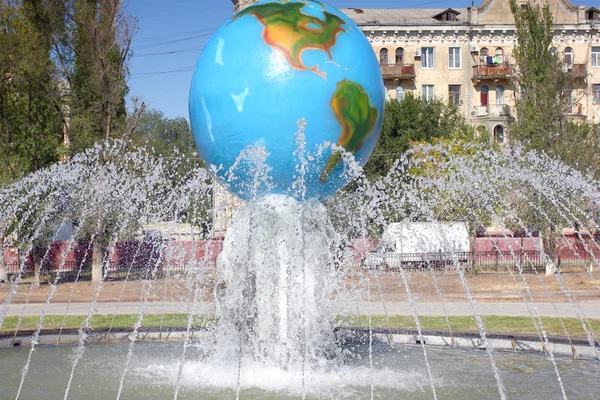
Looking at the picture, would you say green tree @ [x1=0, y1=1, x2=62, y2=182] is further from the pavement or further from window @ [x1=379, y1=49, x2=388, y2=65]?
window @ [x1=379, y1=49, x2=388, y2=65]

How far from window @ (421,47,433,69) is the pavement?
1320 inches

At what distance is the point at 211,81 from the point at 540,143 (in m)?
25.9

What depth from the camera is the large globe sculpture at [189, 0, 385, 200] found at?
9.27 meters

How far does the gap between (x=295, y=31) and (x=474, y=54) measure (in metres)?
44.5

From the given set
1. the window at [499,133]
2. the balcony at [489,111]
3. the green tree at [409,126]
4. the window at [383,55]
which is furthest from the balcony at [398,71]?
the window at [499,133]

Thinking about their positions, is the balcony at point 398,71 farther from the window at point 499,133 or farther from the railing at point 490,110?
the window at point 499,133

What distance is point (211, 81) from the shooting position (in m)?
9.63

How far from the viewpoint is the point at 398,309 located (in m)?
17.8

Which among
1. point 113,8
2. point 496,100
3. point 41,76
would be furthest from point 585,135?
point 41,76

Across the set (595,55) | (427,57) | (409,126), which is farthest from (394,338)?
(595,55)

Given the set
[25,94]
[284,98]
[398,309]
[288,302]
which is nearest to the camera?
[284,98]

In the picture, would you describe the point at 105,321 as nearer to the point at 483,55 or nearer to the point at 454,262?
the point at 454,262

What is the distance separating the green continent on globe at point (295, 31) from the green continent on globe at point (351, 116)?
33 cm

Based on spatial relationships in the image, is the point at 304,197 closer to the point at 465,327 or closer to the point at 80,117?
the point at 465,327
